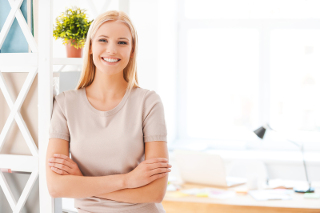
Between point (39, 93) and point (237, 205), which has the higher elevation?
point (39, 93)

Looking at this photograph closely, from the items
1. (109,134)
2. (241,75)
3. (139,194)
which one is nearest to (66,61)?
(109,134)

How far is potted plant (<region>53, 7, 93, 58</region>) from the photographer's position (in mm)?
1992

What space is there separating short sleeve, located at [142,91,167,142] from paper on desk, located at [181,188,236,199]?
4.58ft

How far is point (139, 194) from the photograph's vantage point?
1578mm

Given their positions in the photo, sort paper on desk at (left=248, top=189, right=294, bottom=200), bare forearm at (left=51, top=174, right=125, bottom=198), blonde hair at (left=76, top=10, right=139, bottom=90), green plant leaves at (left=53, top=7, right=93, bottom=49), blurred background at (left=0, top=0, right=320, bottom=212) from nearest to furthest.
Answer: bare forearm at (left=51, top=174, right=125, bottom=198) → blonde hair at (left=76, top=10, right=139, bottom=90) → green plant leaves at (left=53, top=7, right=93, bottom=49) → paper on desk at (left=248, top=189, right=294, bottom=200) → blurred background at (left=0, top=0, right=320, bottom=212)

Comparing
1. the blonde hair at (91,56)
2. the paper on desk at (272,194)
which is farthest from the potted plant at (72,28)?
the paper on desk at (272,194)

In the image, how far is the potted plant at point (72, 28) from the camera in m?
1.99

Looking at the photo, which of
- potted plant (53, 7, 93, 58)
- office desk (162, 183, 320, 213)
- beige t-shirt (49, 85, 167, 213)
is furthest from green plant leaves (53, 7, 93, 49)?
office desk (162, 183, 320, 213)

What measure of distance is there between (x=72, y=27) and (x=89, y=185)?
2.81 ft

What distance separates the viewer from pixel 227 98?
202 inches

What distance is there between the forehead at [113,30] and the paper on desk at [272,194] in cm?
179

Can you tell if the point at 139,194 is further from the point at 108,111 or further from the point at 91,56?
the point at 91,56

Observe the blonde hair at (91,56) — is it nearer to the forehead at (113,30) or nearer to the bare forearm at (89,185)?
the forehead at (113,30)

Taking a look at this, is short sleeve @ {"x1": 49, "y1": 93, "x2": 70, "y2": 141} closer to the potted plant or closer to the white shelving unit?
the white shelving unit
